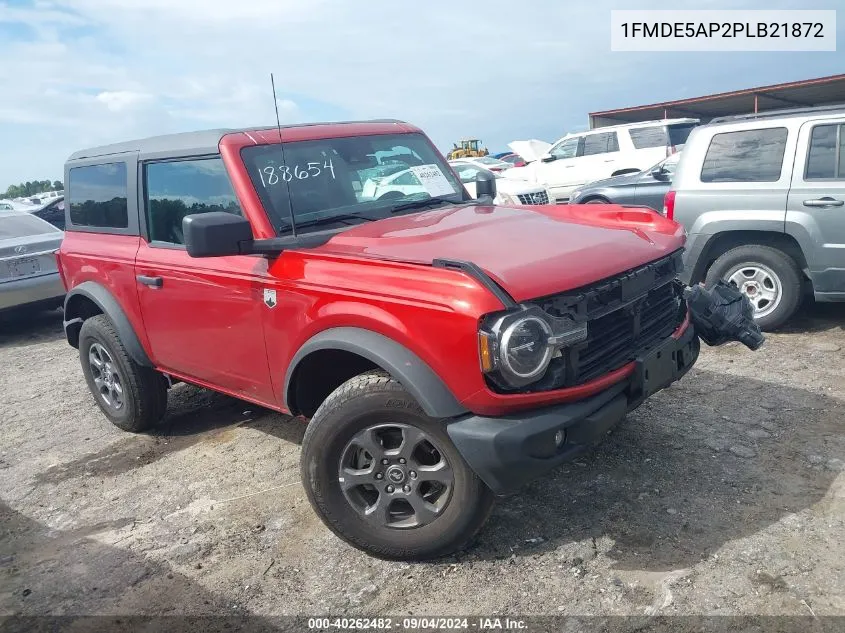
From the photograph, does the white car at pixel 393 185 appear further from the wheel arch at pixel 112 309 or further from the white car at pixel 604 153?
the white car at pixel 604 153

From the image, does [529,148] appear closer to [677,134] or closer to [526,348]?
[677,134]

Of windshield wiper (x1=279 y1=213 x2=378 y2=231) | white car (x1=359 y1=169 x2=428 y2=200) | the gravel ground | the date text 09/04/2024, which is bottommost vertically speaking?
the date text 09/04/2024

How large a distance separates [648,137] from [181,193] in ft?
36.1

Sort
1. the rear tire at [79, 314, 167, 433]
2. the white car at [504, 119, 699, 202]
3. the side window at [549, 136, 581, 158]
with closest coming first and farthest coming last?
the rear tire at [79, 314, 167, 433], the white car at [504, 119, 699, 202], the side window at [549, 136, 581, 158]

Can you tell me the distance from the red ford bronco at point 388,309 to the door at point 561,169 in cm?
985

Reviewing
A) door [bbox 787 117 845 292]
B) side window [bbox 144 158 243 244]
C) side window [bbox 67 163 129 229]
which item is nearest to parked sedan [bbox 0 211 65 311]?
side window [bbox 67 163 129 229]

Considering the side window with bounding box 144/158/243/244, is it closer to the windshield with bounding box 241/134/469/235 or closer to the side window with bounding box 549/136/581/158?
the windshield with bounding box 241/134/469/235

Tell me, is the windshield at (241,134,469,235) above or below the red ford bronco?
above

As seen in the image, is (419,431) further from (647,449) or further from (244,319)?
(647,449)

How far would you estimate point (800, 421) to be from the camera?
161 inches

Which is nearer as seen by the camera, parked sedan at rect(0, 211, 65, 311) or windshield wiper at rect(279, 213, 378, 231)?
windshield wiper at rect(279, 213, 378, 231)

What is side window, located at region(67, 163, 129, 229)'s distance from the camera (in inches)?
173

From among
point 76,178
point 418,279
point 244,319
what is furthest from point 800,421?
point 76,178

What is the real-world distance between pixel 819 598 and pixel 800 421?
1768 millimetres
